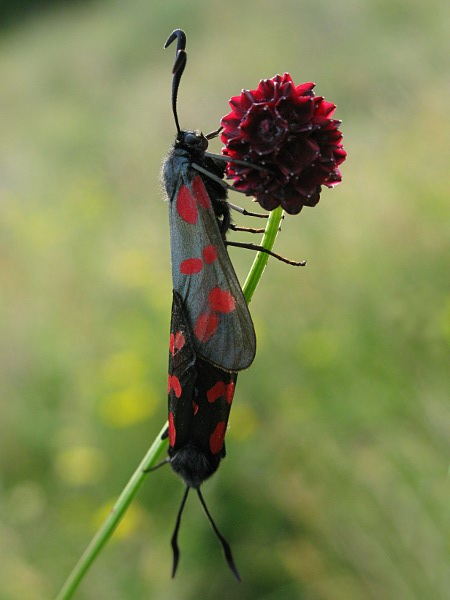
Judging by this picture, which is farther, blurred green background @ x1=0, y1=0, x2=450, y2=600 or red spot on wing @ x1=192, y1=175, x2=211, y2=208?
blurred green background @ x1=0, y1=0, x2=450, y2=600

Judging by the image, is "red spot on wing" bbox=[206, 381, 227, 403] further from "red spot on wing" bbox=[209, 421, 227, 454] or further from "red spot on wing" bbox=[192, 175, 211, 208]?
"red spot on wing" bbox=[192, 175, 211, 208]

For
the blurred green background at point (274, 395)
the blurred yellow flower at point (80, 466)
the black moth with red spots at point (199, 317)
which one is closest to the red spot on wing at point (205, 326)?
the black moth with red spots at point (199, 317)

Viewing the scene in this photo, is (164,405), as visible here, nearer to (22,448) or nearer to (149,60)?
(22,448)

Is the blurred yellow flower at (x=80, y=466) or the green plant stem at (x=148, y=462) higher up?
the green plant stem at (x=148, y=462)

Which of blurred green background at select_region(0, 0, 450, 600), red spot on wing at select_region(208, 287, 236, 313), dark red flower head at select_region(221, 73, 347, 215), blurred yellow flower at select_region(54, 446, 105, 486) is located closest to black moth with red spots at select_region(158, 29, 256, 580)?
red spot on wing at select_region(208, 287, 236, 313)

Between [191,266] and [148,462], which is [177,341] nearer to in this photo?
[191,266]

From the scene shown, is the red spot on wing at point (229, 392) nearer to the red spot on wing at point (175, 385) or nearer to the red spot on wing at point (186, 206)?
the red spot on wing at point (175, 385)

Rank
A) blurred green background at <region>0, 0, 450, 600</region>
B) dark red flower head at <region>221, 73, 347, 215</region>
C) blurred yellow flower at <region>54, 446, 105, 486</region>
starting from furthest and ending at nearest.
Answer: blurred yellow flower at <region>54, 446, 105, 486</region>
blurred green background at <region>0, 0, 450, 600</region>
dark red flower head at <region>221, 73, 347, 215</region>

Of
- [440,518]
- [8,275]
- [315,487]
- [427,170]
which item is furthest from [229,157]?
[8,275]
